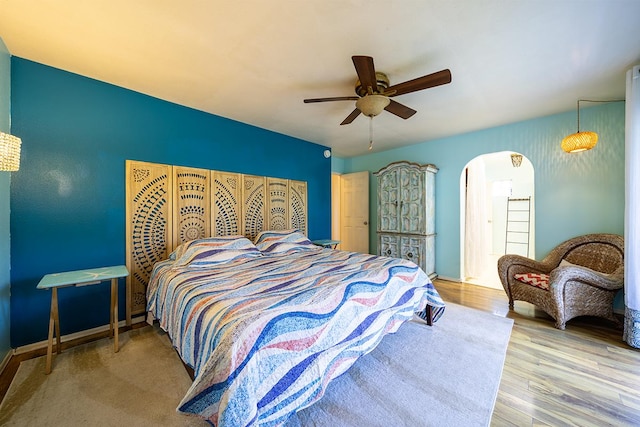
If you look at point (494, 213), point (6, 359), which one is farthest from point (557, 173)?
point (6, 359)

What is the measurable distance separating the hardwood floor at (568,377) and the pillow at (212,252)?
2562 millimetres

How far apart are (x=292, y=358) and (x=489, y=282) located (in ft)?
13.9

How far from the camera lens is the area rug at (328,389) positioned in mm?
1472

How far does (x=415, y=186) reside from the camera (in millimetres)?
4336

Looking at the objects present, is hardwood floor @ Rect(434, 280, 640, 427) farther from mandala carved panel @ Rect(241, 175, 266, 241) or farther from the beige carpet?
mandala carved panel @ Rect(241, 175, 266, 241)

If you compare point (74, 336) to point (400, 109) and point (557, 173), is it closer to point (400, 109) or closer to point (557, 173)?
point (400, 109)

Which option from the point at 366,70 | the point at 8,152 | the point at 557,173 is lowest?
the point at 8,152

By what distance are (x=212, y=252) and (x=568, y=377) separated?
3.30 metres

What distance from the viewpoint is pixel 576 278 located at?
2.47m

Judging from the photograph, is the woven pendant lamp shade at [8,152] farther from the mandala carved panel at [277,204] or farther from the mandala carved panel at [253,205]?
the mandala carved panel at [277,204]

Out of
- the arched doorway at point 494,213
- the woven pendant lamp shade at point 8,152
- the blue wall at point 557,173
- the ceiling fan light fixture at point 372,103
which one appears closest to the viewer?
the woven pendant lamp shade at point 8,152

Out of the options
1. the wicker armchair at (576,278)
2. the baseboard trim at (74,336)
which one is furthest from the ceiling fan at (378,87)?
the baseboard trim at (74,336)

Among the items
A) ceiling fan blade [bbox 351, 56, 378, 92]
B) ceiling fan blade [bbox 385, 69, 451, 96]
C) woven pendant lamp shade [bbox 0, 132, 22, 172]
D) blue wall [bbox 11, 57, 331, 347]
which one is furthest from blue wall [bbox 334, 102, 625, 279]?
woven pendant lamp shade [bbox 0, 132, 22, 172]

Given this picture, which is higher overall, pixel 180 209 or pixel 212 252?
pixel 180 209
